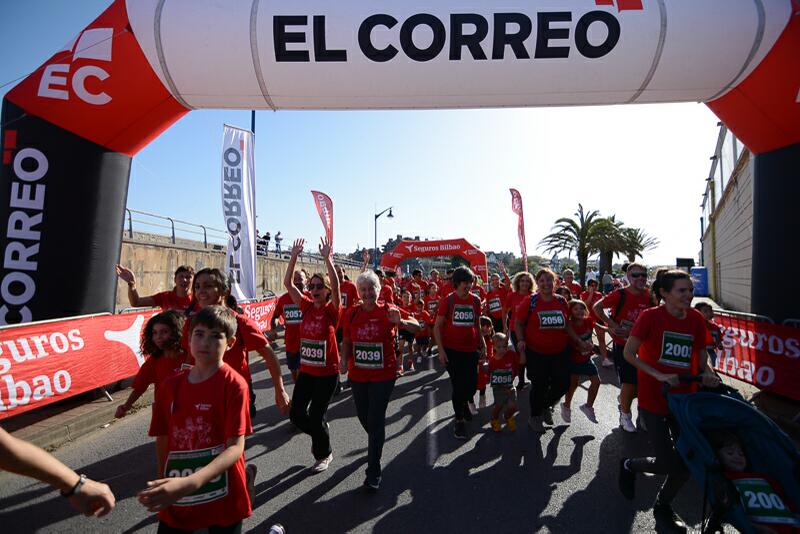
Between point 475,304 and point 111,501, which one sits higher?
point 475,304

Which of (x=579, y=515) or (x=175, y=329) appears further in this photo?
(x=175, y=329)

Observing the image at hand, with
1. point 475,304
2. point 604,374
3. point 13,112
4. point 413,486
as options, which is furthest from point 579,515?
point 13,112

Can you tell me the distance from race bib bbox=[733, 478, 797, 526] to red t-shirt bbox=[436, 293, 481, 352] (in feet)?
9.39

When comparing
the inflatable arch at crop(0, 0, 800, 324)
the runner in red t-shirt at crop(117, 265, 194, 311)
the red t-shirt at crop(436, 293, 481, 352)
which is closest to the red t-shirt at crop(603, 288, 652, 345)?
the inflatable arch at crop(0, 0, 800, 324)

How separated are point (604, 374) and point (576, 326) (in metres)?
3.16

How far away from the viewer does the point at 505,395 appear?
5.34 meters

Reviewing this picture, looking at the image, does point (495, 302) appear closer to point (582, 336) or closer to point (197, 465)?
point (582, 336)

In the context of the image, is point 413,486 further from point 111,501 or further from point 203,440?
point 111,501

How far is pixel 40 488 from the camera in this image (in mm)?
4004

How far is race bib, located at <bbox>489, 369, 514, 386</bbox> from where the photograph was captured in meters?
5.37

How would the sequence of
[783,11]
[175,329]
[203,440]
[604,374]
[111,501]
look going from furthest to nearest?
[604,374]
[783,11]
[175,329]
[203,440]
[111,501]

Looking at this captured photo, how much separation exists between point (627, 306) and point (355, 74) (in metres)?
4.77

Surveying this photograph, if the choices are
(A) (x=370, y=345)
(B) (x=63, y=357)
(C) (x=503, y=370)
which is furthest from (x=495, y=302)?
(B) (x=63, y=357)

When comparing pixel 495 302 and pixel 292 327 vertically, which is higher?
pixel 495 302
